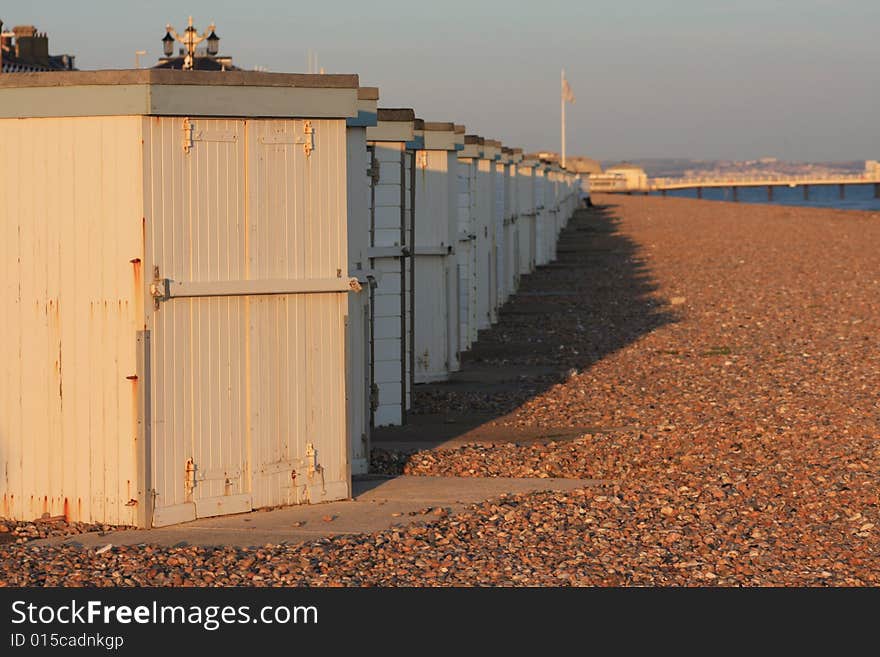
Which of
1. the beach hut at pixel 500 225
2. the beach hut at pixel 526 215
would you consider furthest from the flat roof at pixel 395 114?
the beach hut at pixel 526 215

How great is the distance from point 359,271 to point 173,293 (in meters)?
2.01

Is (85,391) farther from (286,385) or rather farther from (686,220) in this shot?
(686,220)

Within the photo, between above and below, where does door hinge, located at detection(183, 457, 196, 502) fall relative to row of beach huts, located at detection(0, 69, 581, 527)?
below

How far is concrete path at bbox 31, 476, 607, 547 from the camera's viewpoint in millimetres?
8422

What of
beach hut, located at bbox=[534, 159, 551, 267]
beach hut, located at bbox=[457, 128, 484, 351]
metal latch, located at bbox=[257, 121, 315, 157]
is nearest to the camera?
metal latch, located at bbox=[257, 121, 315, 157]

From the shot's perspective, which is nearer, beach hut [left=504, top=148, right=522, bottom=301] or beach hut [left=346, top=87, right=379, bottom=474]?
beach hut [left=346, top=87, right=379, bottom=474]

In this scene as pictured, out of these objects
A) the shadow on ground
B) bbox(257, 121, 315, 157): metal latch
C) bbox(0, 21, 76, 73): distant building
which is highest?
bbox(0, 21, 76, 73): distant building

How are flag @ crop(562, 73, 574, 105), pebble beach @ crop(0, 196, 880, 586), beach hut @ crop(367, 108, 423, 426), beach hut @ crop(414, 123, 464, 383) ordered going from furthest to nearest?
flag @ crop(562, 73, 574, 105), beach hut @ crop(414, 123, 464, 383), beach hut @ crop(367, 108, 423, 426), pebble beach @ crop(0, 196, 880, 586)

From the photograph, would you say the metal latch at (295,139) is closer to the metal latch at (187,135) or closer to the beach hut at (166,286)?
the beach hut at (166,286)

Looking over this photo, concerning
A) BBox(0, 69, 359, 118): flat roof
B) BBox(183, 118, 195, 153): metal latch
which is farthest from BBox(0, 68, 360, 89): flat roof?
BBox(183, 118, 195, 153): metal latch

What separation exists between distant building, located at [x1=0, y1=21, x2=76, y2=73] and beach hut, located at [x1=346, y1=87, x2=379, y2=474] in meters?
22.1

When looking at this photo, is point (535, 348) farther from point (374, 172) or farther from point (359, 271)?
point (359, 271)

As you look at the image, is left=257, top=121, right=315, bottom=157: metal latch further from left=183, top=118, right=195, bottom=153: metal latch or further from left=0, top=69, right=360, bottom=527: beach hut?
left=183, top=118, right=195, bottom=153: metal latch

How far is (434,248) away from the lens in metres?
15.4
